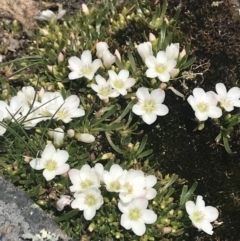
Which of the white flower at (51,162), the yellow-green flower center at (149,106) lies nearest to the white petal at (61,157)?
the white flower at (51,162)

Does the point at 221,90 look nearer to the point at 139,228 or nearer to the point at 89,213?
the point at 139,228

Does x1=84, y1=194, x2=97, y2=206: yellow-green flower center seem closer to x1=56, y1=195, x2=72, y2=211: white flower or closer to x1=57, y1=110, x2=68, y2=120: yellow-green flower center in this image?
x1=56, y1=195, x2=72, y2=211: white flower

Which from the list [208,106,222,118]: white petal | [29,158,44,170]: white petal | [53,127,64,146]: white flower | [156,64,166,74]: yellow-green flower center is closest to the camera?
[29,158,44,170]: white petal

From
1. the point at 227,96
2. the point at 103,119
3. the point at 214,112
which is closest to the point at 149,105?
the point at 103,119

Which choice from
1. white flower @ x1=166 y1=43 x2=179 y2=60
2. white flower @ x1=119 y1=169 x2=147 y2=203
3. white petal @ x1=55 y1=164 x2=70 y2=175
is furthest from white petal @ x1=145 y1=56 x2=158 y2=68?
white petal @ x1=55 y1=164 x2=70 y2=175

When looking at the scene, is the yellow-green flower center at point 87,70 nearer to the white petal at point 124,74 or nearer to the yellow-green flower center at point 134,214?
the white petal at point 124,74

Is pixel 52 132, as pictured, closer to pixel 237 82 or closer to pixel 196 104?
pixel 196 104
